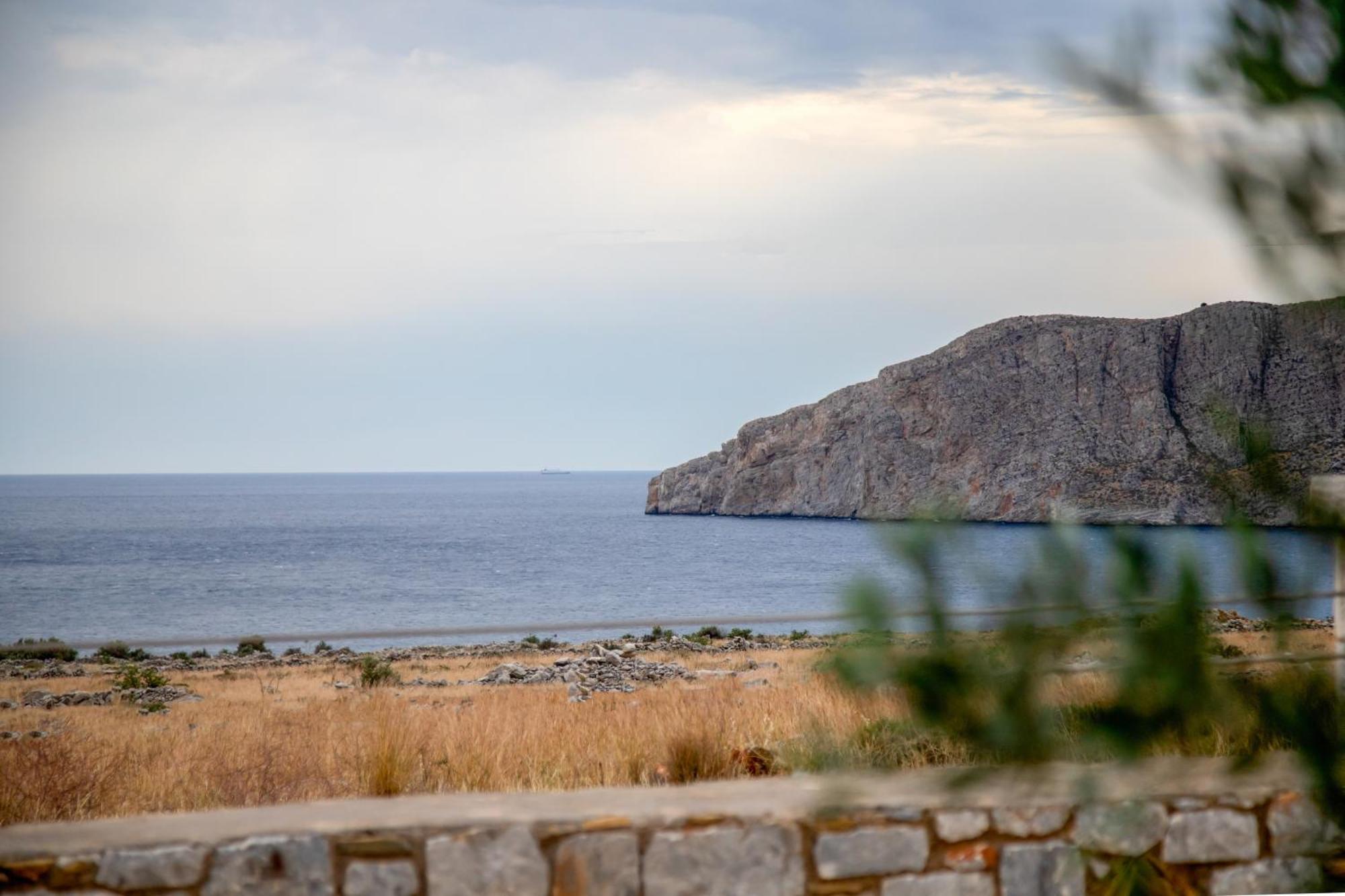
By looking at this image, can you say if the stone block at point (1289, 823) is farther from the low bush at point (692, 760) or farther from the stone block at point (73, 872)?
the stone block at point (73, 872)

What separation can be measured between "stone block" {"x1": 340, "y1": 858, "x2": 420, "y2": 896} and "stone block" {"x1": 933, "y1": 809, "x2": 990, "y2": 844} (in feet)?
4.27

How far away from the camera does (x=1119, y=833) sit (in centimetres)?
289

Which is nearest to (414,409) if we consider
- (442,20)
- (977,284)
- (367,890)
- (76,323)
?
(76,323)

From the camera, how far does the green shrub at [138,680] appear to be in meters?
11.1

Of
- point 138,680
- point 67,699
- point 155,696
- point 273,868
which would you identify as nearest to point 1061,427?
point 138,680

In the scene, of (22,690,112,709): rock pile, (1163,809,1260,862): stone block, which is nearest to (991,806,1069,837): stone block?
(1163,809,1260,862): stone block

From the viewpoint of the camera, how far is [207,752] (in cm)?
456

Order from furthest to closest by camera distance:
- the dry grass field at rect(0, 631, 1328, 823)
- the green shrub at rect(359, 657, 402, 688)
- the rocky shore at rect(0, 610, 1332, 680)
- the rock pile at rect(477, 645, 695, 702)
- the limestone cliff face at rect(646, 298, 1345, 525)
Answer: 1. the rocky shore at rect(0, 610, 1332, 680)
2. the green shrub at rect(359, 657, 402, 688)
3. the rock pile at rect(477, 645, 695, 702)
4. the dry grass field at rect(0, 631, 1328, 823)
5. the limestone cliff face at rect(646, 298, 1345, 525)

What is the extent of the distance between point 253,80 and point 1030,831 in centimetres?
470

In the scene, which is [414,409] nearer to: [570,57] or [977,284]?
[977,284]

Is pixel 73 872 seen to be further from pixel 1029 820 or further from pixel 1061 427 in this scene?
pixel 1061 427

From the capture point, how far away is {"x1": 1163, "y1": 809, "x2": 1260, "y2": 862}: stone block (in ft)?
9.74

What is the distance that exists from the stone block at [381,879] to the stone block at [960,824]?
1303 millimetres

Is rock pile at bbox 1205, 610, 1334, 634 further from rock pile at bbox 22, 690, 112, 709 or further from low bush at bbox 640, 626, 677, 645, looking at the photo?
low bush at bbox 640, 626, 677, 645
